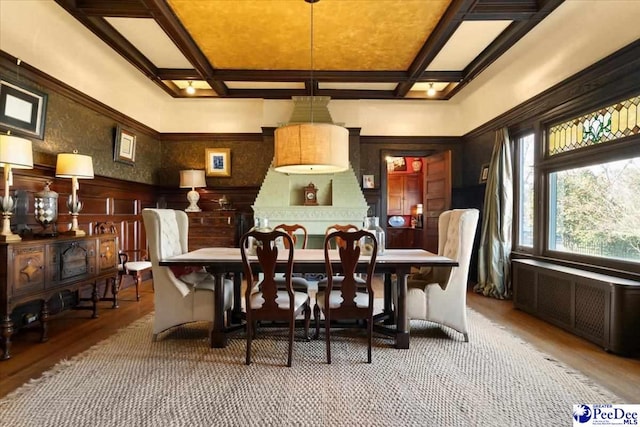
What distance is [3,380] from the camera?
220cm

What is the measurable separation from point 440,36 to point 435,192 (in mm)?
2972

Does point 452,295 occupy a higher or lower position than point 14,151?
lower

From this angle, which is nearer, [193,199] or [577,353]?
[577,353]

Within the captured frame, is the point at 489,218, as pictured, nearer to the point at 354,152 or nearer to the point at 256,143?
the point at 354,152

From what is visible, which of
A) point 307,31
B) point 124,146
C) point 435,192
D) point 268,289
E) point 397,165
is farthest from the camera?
point 397,165

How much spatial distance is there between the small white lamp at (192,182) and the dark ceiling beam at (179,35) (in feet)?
5.40

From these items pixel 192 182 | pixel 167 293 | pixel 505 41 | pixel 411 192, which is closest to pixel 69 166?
pixel 167 293

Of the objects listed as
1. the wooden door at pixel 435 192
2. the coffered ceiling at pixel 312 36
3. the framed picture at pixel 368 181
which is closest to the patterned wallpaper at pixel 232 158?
the coffered ceiling at pixel 312 36

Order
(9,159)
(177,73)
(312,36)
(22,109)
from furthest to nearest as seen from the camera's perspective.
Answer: (177,73)
(312,36)
(22,109)
(9,159)

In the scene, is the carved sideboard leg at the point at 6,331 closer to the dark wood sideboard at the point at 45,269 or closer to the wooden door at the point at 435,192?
the dark wood sideboard at the point at 45,269

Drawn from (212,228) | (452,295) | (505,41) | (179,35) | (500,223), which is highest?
(505,41)

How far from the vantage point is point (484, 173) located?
5.27 metres

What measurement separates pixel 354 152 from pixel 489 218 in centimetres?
241

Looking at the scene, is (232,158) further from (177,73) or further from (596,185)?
(596,185)
